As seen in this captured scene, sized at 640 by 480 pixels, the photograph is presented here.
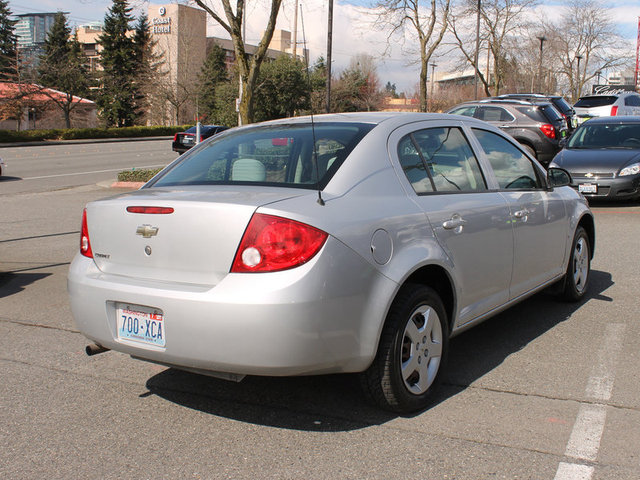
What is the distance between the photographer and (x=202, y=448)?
11.2ft

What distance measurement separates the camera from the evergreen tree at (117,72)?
68875 millimetres

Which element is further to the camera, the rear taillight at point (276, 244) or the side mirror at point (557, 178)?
the side mirror at point (557, 178)

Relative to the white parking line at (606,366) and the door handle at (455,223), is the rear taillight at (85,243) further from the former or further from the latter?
the white parking line at (606,366)

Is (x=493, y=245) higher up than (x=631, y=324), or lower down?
higher up

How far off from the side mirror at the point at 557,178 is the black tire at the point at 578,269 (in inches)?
19.6

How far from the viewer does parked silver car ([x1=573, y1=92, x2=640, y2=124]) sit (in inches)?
1030

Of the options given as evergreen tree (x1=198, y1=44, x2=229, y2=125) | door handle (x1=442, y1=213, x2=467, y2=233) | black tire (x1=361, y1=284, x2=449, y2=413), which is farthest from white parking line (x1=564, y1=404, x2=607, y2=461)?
evergreen tree (x1=198, y1=44, x2=229, y2=125)

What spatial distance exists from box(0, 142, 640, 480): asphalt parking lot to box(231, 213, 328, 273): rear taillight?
3.03 feet

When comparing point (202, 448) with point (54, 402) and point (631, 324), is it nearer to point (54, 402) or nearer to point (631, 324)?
point (54, 402)

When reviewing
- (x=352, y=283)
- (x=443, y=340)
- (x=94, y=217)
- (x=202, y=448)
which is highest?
(x=94, y=217)

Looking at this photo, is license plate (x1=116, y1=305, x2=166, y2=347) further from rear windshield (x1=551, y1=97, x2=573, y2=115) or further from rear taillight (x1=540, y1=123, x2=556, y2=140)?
rear windshield (x1=551, y1=97, x2=573, y2=115)

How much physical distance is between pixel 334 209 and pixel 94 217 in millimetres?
1398

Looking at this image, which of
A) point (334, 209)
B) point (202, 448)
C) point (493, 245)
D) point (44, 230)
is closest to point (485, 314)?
point (493, 245)

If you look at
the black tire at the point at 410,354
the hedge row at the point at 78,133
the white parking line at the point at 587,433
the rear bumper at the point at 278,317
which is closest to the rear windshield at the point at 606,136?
the white parking line at the point at 587,433
